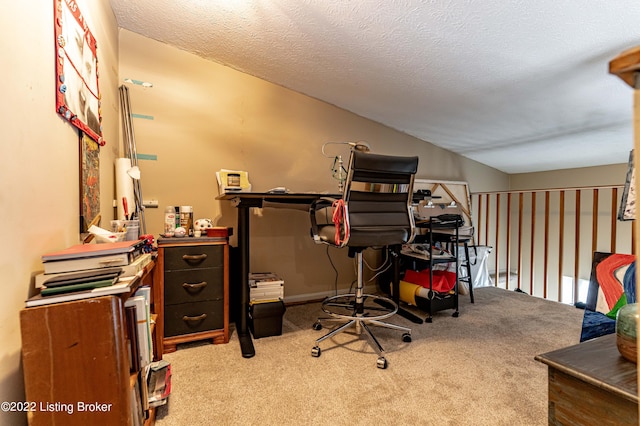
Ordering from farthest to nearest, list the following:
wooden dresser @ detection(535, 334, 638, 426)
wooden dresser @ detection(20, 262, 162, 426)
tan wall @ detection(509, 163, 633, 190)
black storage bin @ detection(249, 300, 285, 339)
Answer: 1. tan wall @ detection(509, 163, 633, 190)
2. black storage bin @ detection(249, 300, 285, 339)
3. wooden dresser @ detection(20, 262, 162, 426)
4. wooden dresser @ detection(535, 334, 638, 426)

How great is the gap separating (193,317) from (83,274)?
1.12 meters

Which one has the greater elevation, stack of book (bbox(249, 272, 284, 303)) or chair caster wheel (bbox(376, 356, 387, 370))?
stack of book (bbox(249, 272, 284, 303))

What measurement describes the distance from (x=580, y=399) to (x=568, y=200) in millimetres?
4515

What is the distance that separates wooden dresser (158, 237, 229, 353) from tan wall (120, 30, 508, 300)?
2.21 feet

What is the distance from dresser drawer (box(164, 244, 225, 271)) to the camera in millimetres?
1858

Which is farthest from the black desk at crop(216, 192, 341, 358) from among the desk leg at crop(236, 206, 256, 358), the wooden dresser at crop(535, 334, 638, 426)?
the wooden dresser at crop(535, 334, 638, 426)

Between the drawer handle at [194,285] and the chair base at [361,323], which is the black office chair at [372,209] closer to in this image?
the chair base at [361,323]

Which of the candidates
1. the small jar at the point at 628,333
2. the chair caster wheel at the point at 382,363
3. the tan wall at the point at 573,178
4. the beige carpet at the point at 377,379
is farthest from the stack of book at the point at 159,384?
the tan wall at the point at 573,178

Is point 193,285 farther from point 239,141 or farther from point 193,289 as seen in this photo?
point 239,141

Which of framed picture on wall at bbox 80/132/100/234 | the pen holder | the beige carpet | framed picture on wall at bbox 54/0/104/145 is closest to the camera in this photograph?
framed picture on wall at bbox 54/0/104/145

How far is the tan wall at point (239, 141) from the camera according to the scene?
2379mm

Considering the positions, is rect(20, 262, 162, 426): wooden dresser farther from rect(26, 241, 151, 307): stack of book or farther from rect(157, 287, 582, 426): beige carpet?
rect(157, 287, 582, 426): beige carpet

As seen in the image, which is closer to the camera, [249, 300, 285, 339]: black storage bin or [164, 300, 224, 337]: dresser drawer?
[164, 300, 224, 337]: dresser drawer

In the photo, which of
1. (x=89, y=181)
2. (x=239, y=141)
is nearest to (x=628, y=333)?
(x=89, y=181)
